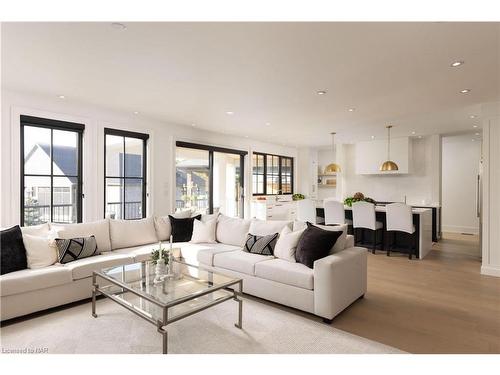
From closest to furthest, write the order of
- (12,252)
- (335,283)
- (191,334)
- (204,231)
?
(191,334)
(335,283)
(12,252)
(204,231)

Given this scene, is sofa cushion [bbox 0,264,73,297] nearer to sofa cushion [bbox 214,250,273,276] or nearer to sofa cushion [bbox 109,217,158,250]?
sofa cushion [bbox 109,217,158,250]

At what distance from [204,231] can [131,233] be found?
3.39 feet

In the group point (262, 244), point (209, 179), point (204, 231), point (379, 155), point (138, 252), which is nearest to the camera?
point (262, 244)

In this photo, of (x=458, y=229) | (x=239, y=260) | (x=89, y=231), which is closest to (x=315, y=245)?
(x=239, y=260)

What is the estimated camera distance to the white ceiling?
2260 millimetres

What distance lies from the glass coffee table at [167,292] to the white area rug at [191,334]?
152 mm

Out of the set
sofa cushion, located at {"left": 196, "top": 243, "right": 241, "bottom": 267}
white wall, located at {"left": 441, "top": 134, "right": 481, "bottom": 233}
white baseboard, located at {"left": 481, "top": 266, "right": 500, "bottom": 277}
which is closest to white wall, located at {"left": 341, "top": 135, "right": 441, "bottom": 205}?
white wall, located at {"left": 441, "top": 134, "right": 481, "bottom": 233}

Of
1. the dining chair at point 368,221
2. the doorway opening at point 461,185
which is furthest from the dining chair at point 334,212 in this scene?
the doorway opening at point 461,185

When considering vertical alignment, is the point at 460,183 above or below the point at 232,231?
above

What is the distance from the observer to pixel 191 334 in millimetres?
2482

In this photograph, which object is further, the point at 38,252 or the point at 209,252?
the point at 209,252

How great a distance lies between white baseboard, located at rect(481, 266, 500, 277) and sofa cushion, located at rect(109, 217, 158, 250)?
4876 millimetres

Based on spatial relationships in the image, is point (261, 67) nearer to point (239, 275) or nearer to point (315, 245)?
point (315, 245)

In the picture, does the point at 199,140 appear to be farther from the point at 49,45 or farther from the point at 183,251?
the point at 49,45
